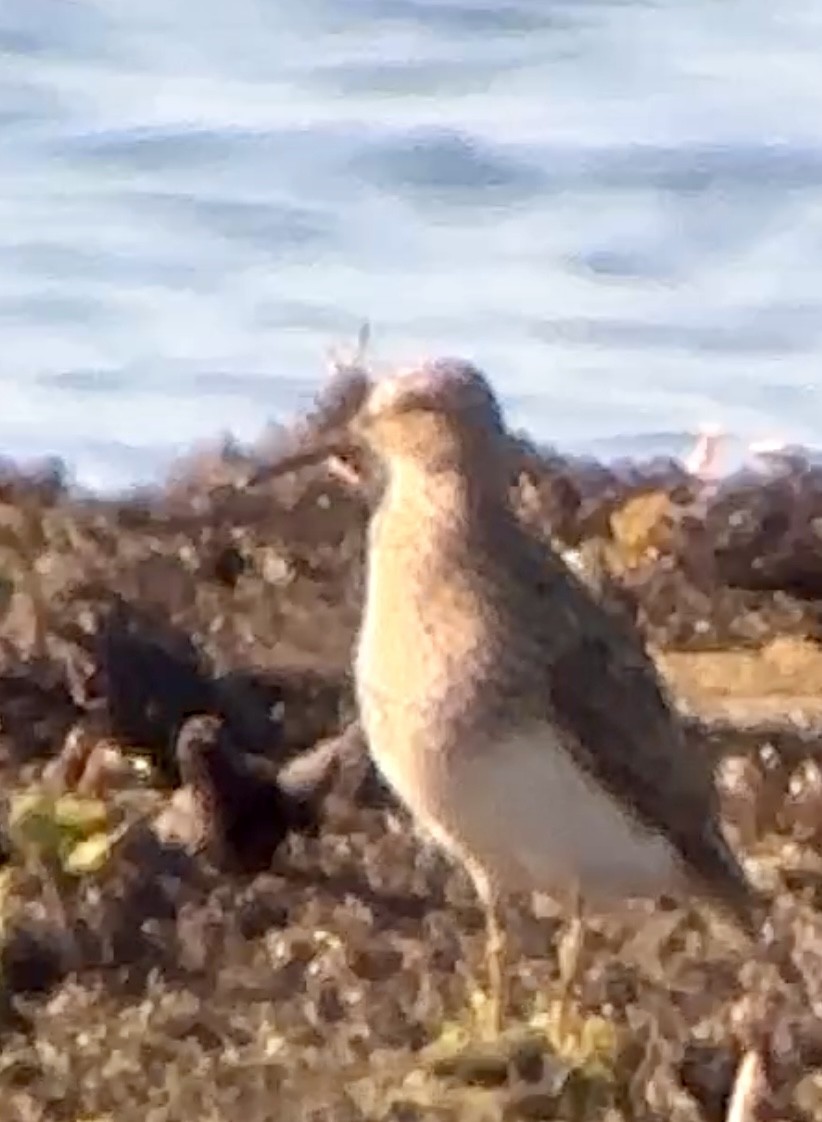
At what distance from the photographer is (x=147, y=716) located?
25.6 feet

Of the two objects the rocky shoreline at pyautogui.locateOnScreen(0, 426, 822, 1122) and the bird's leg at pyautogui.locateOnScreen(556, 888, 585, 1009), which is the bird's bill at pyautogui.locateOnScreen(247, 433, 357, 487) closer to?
the rocky shoreline at pyautogui.locateOnScreen(0, 426, 822, 1122)

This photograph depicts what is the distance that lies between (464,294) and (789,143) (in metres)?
2.27

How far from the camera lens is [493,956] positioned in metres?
6.66

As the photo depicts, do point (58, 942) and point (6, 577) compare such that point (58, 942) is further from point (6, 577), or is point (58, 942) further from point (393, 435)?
point (6, 577)

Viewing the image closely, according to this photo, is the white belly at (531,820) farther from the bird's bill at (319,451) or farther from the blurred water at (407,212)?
the blurred water at (407,212)

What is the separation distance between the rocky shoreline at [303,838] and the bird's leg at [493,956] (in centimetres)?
5

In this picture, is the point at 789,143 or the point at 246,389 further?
the point at 789,143

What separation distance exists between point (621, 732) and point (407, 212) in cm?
817

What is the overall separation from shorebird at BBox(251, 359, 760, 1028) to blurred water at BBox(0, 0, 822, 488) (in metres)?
3.71

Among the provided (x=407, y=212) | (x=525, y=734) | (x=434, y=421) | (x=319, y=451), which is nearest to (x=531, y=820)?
(x=525, y=734)

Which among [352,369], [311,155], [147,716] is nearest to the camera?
[147,716]

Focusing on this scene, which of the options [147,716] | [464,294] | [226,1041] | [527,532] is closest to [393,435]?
[527,532]

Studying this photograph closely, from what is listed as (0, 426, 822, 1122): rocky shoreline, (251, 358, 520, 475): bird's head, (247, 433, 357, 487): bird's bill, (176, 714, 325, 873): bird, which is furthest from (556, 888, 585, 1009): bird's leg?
(247, 433, 357, 487): bird's bill

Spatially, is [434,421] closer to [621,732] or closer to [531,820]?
[621,732]
